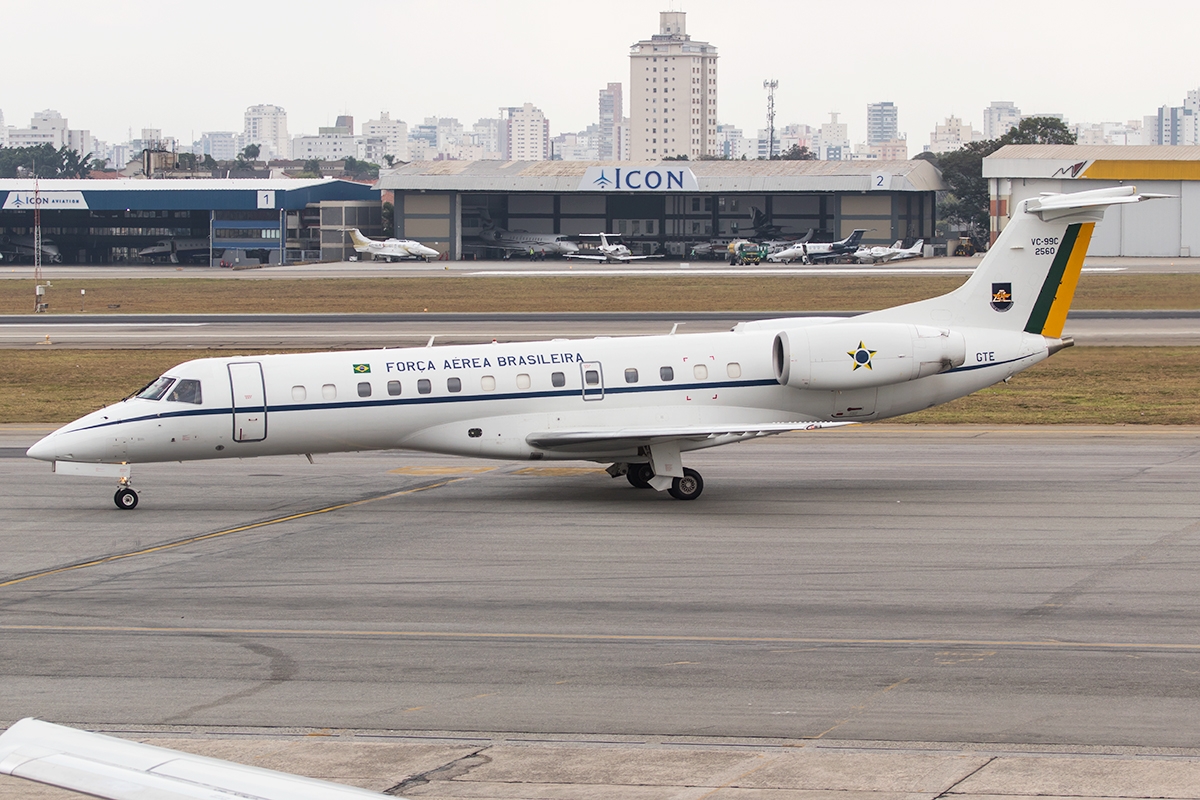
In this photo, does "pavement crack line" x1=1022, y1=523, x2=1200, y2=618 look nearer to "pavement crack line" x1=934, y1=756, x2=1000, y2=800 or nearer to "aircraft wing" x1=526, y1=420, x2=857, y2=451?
"pavement crack line" x1=934, y1=756, x2=1000, y2=800

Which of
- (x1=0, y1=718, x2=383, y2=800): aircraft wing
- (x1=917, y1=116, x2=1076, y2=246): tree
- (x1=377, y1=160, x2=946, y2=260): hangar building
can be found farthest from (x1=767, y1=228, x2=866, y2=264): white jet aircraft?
Result: (x1=0, y1=718, x2=383, y2=800): aircraft wing

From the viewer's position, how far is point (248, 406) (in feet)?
78.3

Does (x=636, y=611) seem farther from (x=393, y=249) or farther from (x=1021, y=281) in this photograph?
(x=393, y=249)

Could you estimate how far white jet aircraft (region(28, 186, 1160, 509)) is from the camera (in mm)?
23875

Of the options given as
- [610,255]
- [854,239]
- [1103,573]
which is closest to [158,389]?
[1103,573]

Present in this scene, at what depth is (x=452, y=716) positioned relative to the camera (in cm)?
1305

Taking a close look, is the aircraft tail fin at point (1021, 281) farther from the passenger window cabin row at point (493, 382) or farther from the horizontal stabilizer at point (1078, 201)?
the passenger window cabin row at point (493, 382)

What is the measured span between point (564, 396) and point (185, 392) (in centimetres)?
688

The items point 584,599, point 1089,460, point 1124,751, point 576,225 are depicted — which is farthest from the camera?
point 576,225

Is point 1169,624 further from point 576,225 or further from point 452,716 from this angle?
point 576,225

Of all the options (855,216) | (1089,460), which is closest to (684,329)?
(1089,460)

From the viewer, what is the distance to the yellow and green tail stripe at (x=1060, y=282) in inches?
1037

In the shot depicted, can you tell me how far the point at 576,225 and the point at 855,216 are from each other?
3068 centimetres

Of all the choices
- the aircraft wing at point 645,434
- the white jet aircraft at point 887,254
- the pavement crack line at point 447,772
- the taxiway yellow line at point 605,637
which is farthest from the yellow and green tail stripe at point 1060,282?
the white jet aircraft at point 887,254
